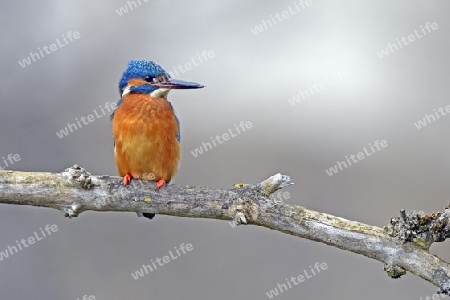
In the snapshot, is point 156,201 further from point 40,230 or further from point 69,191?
point 40,230

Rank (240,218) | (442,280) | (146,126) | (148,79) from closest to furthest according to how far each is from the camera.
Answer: (442,280) < (240,218) < (146,126) < (148,79)

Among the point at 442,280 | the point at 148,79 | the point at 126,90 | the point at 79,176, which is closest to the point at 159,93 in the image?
the point at 148,79

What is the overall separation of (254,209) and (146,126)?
98cm

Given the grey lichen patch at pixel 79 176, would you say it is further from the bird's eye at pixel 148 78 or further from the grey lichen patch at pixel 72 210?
the bird's eye at pixel 148 78

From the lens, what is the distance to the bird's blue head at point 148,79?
10.9 ft

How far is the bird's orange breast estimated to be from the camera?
3.21m

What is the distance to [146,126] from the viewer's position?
3246 mm

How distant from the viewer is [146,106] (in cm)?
329

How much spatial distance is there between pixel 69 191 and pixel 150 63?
1050mm

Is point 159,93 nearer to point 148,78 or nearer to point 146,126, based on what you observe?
point 148,78

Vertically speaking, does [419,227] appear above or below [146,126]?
below

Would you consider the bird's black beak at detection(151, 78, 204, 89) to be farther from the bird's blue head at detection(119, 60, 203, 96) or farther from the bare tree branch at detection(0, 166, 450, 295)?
the bare tree branch at detection(0, 166, 450, 295)

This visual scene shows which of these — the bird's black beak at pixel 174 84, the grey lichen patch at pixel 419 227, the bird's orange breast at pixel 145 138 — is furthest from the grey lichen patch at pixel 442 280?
the bird's black beak at pixel 174 84

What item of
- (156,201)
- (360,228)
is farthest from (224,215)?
(360,228)
